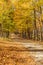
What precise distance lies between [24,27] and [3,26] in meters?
7.32

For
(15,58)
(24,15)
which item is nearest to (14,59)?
(15,58)

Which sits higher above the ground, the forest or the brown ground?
the forest

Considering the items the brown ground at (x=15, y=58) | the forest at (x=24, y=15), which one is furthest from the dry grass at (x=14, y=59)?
the forest at (x=24, y=15)

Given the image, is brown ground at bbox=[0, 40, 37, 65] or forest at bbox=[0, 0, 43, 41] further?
forest at bbox=[0, 0, 43, 41]

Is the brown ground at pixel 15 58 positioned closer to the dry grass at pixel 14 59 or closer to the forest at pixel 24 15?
the dry grass at pixel 14 59

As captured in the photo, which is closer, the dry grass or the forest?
the dry grass

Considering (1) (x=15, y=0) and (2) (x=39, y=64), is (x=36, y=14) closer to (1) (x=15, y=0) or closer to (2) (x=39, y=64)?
(1) (x=15, y=0)

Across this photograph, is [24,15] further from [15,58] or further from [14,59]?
[14,59]

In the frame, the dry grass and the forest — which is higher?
the forest

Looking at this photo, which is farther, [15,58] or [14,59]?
[15,58]

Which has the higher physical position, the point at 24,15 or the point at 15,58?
the point at 24,15

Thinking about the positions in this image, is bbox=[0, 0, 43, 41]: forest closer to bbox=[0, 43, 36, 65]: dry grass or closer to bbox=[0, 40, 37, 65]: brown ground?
bbox=[0, 40, 37, 65]: brown ground

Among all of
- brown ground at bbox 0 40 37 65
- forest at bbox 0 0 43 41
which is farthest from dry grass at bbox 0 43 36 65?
forest at bbox 0 0 43 41

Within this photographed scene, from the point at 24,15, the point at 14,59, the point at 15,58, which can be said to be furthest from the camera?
the point at 24,15
